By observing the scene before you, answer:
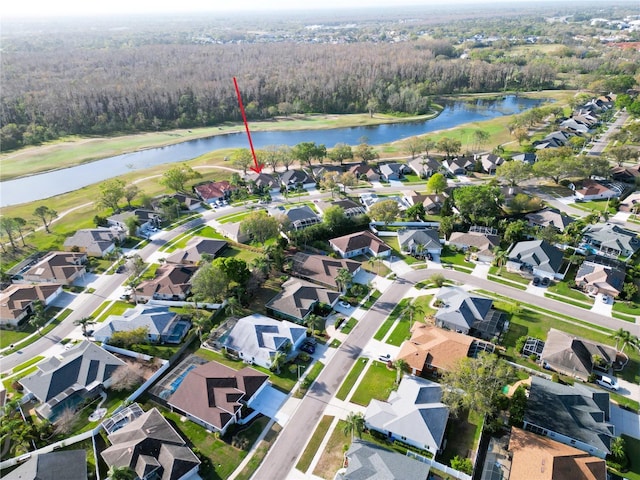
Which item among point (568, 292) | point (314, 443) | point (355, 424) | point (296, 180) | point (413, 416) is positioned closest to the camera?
point (355, 424)

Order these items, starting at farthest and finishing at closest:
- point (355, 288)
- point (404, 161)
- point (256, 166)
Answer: point (404, 161) < point (256, 166) < point (355, 288)

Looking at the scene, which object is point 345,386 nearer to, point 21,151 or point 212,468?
point 212,468

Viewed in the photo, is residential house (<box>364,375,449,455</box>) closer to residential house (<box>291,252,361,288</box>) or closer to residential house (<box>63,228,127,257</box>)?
residential house (<box>291,252,361,288</box>)

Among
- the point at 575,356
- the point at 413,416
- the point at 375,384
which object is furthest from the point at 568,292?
the point at 413,416

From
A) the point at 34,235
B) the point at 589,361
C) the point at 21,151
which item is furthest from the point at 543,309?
the point at 21,151

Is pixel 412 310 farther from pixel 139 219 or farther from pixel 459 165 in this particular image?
pixel 459 165

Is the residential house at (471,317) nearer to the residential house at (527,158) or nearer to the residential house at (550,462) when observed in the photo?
the residential house at (550,462)
